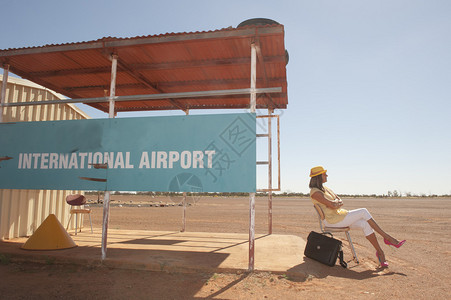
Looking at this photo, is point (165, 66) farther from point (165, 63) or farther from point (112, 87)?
point (112, 87)

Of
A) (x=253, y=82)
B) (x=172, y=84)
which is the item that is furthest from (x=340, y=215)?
(x=172, y=84)

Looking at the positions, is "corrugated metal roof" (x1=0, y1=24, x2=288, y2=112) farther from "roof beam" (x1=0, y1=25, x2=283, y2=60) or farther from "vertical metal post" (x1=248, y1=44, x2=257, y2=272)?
"vertical metal post" (x1=248, y1=44, x2=257, y2=272)

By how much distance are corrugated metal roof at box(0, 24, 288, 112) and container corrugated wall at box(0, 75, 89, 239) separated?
616 millimetres

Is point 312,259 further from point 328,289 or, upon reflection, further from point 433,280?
point 433,280

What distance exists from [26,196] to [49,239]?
2.50 m

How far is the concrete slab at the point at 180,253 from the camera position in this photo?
5125 mm

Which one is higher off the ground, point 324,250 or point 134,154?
point 134,154

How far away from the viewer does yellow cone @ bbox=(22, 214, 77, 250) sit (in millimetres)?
6145

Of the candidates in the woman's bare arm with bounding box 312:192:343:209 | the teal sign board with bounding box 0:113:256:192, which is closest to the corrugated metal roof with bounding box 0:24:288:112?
the teal sign board with bounding box 0:113:256:192

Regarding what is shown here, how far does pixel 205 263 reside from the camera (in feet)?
17.2

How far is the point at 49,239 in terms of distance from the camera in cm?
621

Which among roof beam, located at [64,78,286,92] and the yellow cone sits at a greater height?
roof beam, located at [64,78,286,92]

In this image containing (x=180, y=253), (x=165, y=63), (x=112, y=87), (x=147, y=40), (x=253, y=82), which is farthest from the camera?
(x=165, y=63)

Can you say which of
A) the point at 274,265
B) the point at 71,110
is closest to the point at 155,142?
the point at 274,265
